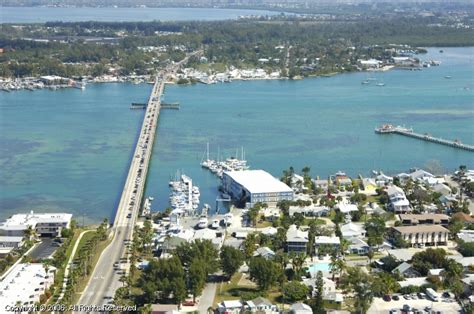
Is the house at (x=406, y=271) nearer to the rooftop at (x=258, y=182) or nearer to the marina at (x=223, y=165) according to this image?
the rooftop at (x=258, y=182)

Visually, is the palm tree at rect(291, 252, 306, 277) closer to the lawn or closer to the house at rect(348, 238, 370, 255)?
the lawn

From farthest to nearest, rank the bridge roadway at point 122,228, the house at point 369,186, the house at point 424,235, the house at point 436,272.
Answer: the house at point 369,186, the house at point 424,235, the house at point 436,272, the bridge roadway at point 122,228

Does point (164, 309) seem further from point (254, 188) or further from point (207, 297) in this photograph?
point (254, 188)

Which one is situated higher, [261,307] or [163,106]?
[261,307]

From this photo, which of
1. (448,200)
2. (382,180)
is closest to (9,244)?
(382,180)

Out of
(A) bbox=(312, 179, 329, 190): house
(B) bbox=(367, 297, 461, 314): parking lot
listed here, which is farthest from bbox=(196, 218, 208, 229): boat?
(B) bbox=(367, 297, 461, 314): parking lot

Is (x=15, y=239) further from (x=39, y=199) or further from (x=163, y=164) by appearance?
(x=163, y=164)

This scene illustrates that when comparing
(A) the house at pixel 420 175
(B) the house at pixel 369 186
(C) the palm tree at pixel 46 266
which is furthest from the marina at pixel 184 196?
(A) the house at pixel 420 175

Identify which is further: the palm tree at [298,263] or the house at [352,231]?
the house at [352,231]
